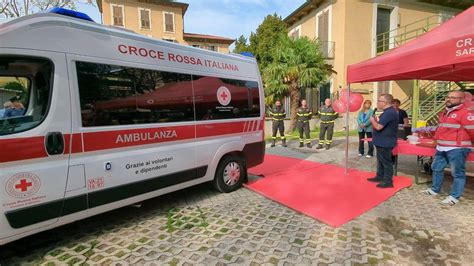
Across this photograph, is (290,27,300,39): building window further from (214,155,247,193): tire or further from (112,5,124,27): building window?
(112,5,124,27): building window

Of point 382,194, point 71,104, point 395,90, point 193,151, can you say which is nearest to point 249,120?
point 193,151

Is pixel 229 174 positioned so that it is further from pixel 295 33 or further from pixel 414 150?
pixel 295 33

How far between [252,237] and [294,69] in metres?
11.1

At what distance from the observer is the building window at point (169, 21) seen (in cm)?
3557

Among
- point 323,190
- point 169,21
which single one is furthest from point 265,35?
point 323,190

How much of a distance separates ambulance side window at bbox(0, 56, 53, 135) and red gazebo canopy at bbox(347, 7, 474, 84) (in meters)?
5.04

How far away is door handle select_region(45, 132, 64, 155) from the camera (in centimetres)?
298

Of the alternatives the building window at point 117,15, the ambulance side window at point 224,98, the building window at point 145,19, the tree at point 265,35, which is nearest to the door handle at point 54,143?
the ambulance side window at point 224,98

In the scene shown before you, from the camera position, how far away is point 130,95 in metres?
3.75

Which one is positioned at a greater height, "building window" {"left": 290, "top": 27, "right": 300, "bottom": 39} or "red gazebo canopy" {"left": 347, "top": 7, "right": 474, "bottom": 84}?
"building window" {"left": 290, "top": 27, "right": 300, "bottom": 39}

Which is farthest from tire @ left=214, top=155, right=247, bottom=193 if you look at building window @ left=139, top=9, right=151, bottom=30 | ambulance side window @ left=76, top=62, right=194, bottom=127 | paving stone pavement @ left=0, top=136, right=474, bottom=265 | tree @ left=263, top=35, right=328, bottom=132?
building window @ left=139, top=9, right=151, bottom=30

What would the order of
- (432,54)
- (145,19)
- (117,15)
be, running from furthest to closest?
(145,19), (117,15), (432,54)

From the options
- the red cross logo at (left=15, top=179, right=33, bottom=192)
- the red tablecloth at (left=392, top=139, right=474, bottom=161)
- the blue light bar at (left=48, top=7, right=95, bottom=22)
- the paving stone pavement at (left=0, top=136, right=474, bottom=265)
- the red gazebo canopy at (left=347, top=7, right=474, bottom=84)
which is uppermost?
the blue light bar at (left=48, top=7, right=95, bottom=22)

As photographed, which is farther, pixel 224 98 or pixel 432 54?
pixel 224 98
